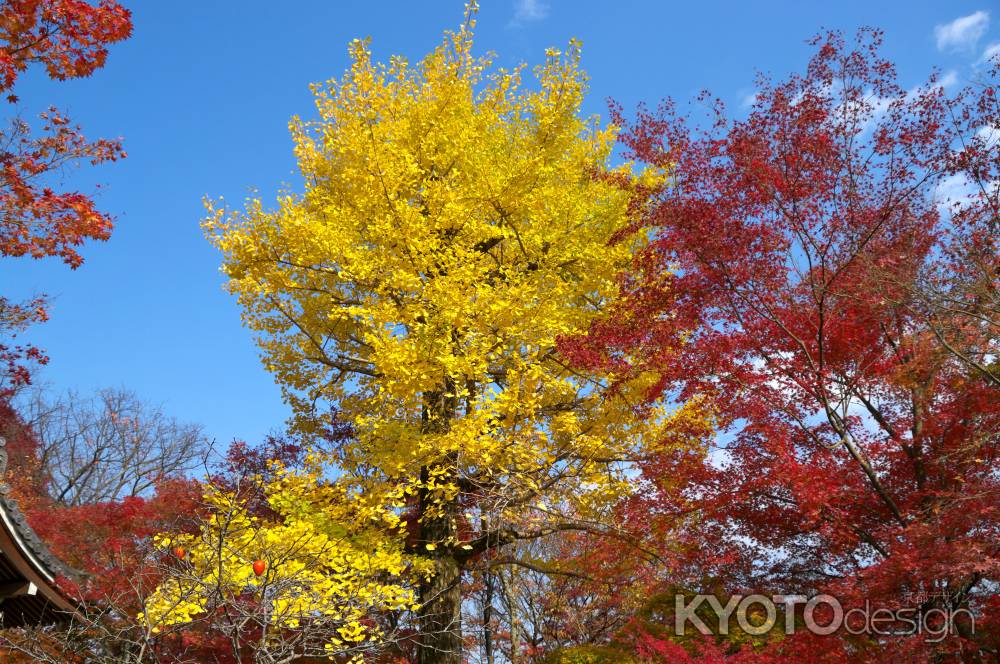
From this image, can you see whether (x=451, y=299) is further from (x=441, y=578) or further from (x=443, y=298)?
(x=441, y=578)

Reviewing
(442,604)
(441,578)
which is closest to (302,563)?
(441,578)

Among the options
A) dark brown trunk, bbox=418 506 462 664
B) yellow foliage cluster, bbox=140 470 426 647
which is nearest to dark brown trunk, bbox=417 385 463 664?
dark brown trunk, bbox=418 506 462 664

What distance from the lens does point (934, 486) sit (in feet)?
23.9

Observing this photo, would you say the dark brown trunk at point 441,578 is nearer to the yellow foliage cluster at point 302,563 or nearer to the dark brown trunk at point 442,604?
the dark brown trunk at point 442,604

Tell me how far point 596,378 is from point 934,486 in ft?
13.7

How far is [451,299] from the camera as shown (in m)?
8.48

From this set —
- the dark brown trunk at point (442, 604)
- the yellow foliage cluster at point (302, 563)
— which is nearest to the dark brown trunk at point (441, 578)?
the dark brown trunk at point (442, 604)

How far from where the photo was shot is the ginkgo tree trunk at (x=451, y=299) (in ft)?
28.6

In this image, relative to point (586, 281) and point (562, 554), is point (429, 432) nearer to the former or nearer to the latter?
point (586, 281)

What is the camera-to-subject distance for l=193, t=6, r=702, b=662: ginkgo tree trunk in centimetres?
870

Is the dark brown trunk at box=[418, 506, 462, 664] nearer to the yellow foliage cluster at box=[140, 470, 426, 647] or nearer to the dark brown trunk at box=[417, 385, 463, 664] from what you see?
the dark brown trunk at box=[417, 385, 463, 664]

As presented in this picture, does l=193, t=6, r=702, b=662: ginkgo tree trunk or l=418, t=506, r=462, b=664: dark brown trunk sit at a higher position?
l=193, t=6, r=702, b=662: ginkgo tree trunk

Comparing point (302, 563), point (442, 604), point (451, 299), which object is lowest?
point (442, 604)

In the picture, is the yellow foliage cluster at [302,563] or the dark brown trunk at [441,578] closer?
the yellow foliage cluster at [302,563]
